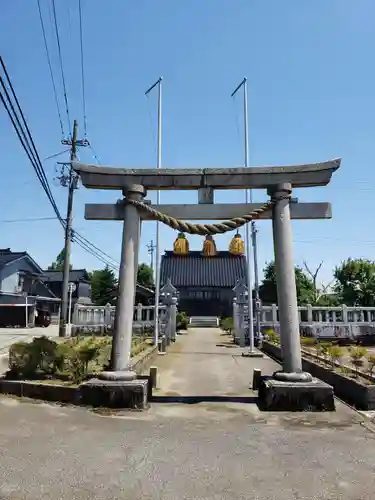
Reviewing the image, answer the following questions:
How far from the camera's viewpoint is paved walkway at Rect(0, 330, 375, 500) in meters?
3.67

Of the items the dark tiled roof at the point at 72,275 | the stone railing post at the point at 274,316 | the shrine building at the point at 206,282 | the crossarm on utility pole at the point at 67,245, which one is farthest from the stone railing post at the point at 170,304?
the dark tiled roof at the point at 72,275

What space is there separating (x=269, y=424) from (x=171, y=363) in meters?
7.02

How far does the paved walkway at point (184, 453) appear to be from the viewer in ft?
12.0

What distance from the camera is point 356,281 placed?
30.6m

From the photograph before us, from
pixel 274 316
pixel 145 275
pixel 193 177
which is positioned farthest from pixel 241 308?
pixel 145 275

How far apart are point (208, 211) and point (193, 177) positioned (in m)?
0.77

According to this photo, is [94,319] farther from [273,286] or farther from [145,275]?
[145,275]

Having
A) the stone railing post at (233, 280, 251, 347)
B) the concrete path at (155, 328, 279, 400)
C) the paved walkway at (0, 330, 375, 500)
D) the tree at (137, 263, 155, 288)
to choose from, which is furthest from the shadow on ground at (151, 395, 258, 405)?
the tree at (137, 263, 155, 288)

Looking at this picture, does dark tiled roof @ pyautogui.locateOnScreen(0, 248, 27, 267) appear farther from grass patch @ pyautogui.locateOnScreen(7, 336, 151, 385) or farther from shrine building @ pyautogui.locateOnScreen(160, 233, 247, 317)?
grass patch @ pyautogui.locateOnScreen(7, 336, 151, 385)

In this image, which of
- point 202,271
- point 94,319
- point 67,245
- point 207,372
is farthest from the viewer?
point 202,271

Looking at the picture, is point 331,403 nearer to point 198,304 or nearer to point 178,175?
point 178,175

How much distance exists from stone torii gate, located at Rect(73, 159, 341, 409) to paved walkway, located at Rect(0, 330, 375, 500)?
1.23 m

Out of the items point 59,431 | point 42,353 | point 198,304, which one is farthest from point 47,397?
point 198,304

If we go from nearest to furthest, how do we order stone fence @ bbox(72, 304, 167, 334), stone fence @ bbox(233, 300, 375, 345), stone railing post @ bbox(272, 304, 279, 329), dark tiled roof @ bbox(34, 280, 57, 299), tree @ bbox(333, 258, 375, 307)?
stone fence @ bbox(233, 300, 375, 345) → stone railing post @ bbox(272, 304, 279, 329) → stone fence @ bbox(72, 304, 167, 334) → tree @ bbox(333, 258, 375, 307) → dark tiled roof @ bbox(34, 280, 57, 299)
